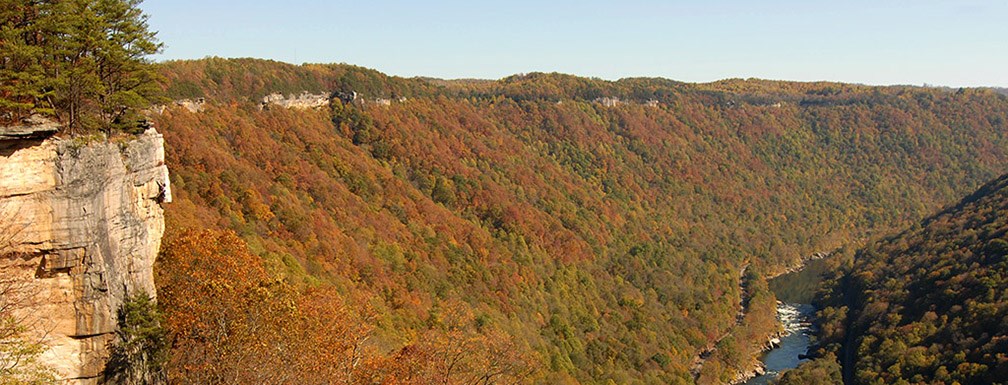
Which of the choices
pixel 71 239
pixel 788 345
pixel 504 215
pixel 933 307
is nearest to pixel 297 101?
pixel 504 215

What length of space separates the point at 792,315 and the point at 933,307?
29.0m

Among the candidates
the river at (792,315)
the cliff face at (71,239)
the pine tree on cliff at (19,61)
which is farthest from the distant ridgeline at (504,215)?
the pine tree on cliff at (19,61)

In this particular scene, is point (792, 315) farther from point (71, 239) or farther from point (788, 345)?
point (71, 239)

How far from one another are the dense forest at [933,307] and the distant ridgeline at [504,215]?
1111cm

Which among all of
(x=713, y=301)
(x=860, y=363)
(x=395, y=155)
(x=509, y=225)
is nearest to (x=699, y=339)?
(x=713, y=301)

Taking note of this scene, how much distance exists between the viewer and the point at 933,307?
6900 centimetres

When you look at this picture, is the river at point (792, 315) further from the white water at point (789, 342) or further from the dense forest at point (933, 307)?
the dense forest at point (933, 307)

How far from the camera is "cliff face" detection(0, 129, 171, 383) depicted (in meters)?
17.8

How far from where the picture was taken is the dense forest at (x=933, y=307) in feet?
190

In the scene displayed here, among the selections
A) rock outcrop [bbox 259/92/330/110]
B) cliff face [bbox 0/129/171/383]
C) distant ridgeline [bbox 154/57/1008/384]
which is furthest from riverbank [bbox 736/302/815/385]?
cliff face [bbox 0/129/171/383]

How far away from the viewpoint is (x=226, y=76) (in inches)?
3059

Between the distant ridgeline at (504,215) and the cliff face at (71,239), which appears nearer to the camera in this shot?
the cliff face at (71,239)

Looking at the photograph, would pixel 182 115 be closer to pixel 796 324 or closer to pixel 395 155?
pixel 395 155

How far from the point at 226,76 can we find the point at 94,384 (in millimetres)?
63095
